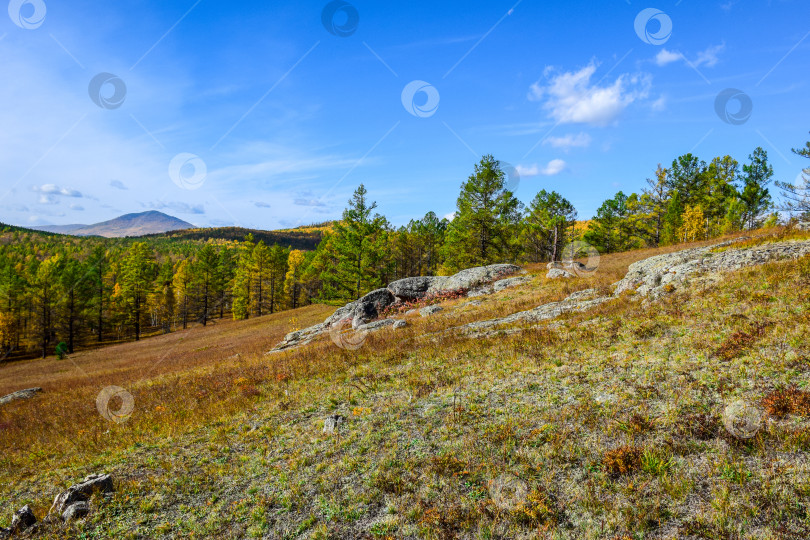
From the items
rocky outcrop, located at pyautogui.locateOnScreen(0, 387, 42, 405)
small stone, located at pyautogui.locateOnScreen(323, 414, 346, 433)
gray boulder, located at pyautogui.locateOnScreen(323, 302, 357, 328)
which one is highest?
gray boulder, located at pyautogui.locateOnScreen(323, 302, 357, 328)

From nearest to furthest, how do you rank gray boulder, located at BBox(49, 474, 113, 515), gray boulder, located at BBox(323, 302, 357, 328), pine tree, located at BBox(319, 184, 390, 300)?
1. gray boulder, located at BBox(49, 474, 113, 515)
2. gray boulder, located at BBox(323, 302, 357, 328)
3. pine tree, located at BBox(319, 184, 390, 300)

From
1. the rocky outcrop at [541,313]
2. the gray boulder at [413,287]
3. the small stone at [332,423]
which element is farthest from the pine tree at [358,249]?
the small stone at [332,423]

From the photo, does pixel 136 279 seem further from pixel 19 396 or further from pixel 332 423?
pixel 332 423

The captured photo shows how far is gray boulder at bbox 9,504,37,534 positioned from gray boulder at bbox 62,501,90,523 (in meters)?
0.67

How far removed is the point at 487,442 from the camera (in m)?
6.84

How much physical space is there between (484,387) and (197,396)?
1043cm

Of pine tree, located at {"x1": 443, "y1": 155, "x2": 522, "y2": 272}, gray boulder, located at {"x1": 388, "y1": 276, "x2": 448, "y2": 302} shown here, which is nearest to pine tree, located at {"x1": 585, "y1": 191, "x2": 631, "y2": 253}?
pine tree, located at {"x1": 443, "y1": 155, "x2": 522, "y2": 272}

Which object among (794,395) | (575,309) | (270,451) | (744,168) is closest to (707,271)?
(575,309)

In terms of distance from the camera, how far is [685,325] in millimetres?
10484

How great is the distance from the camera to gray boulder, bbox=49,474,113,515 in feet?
21.2

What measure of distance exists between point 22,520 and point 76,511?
0.93m

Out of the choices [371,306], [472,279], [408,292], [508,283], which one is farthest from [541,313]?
[408,292]

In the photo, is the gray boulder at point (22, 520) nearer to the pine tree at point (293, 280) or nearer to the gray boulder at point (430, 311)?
the gray boulder at point (430, 311)

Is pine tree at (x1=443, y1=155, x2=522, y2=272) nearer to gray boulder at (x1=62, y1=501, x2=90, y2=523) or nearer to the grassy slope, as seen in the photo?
the grassy slope
